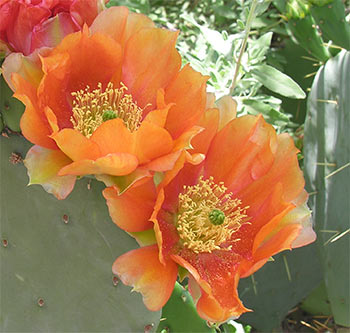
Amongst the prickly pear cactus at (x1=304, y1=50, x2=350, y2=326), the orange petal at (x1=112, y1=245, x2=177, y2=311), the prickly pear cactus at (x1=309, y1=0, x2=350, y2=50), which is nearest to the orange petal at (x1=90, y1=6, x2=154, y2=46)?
the orange petal at (x1=112, y1=245, x2=177, y2=311)

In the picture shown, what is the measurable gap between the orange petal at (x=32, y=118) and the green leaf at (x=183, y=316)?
0.32m

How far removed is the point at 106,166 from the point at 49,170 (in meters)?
0.07

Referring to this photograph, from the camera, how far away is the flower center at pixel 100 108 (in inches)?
24.7

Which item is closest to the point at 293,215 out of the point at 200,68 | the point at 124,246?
the point at 124,246

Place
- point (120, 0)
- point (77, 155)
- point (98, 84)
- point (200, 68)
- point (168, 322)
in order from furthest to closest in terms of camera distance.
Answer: point (120, 0) < point (200, 68) < point (168, 322) < point (98, 84) < point (77, 155)

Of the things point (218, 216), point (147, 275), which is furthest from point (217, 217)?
point (147, 275)

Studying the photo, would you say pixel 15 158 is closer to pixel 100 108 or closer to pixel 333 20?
pixel 100 108

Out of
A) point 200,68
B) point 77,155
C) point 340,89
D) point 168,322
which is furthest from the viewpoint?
point 200,68

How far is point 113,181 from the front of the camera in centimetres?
55

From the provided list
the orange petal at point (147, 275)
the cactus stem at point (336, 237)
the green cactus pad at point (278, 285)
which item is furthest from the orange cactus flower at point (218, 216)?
the green cactus pad at point (278, 285)

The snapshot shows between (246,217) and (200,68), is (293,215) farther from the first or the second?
(200,68)

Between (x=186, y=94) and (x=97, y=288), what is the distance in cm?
26

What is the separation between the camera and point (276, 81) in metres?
1.12

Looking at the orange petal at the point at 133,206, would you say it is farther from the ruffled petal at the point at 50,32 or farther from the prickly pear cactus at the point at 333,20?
the prickly pear cactus at the point at 333,20
